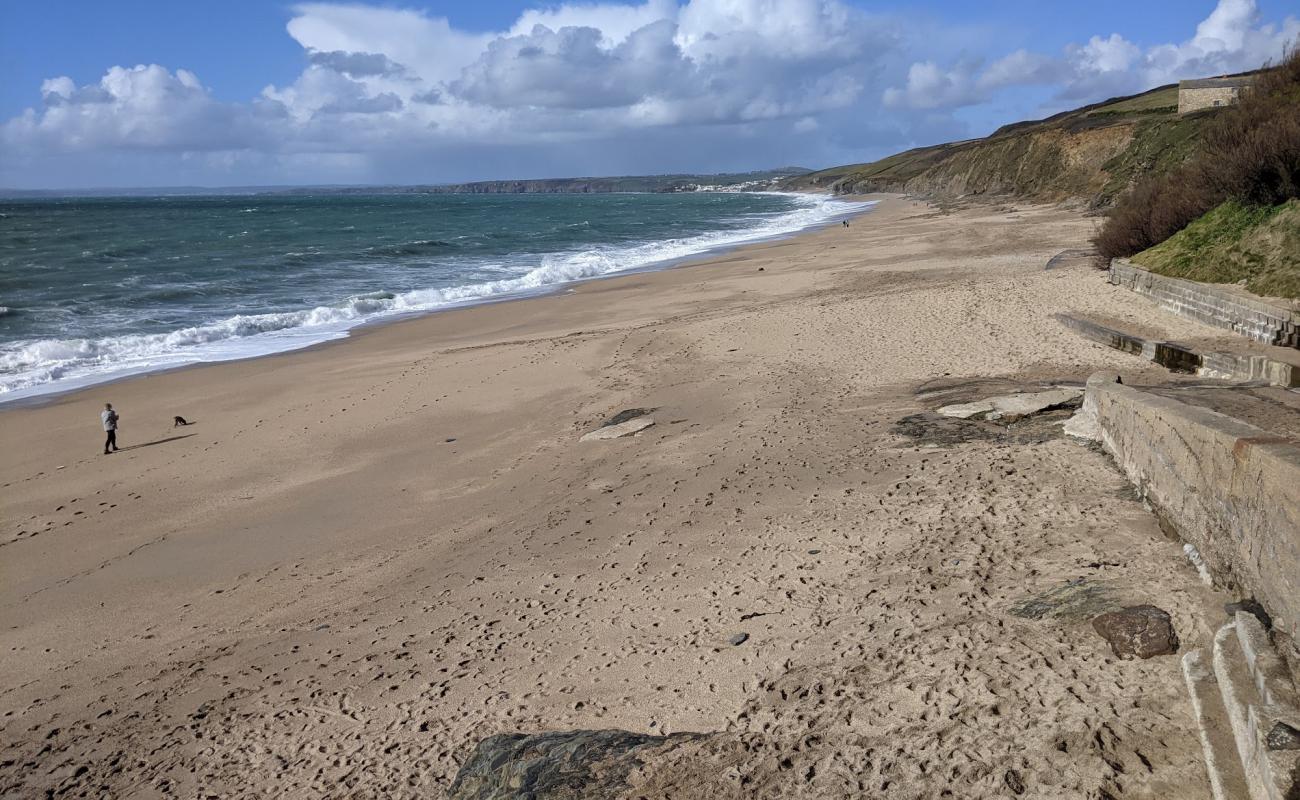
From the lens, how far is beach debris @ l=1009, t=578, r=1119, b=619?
5.26m

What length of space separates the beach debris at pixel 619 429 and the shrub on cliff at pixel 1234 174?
1099 cm

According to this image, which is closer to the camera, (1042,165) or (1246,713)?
(1246,713)

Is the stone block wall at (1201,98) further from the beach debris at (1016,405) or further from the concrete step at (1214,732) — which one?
the concrete step at (1214,732)

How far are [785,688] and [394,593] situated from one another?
3655 mm

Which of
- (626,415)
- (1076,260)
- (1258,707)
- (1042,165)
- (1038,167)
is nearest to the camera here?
(1258,707)

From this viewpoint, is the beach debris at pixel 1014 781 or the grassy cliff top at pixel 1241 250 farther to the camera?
the grassy cliff top at pixel 1241 250

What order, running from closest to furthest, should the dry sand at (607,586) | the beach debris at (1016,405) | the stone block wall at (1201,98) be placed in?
the dry sand at (607,586), the beach debris at (1016,405), the stone block wall at (1201,98)

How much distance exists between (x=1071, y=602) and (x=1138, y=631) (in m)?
0.52

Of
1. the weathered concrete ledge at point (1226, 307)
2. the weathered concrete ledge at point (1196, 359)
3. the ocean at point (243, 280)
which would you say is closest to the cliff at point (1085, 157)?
the ocean at point (243, 280)

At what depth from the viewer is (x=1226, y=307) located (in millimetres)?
13070

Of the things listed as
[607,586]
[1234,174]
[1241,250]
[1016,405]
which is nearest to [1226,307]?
[1241,250]

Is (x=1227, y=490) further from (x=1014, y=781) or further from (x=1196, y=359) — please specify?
(x=1196, y=359)

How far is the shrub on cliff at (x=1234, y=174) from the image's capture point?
13906 mm

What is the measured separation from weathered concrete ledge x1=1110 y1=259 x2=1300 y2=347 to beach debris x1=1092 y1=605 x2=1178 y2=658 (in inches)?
353
